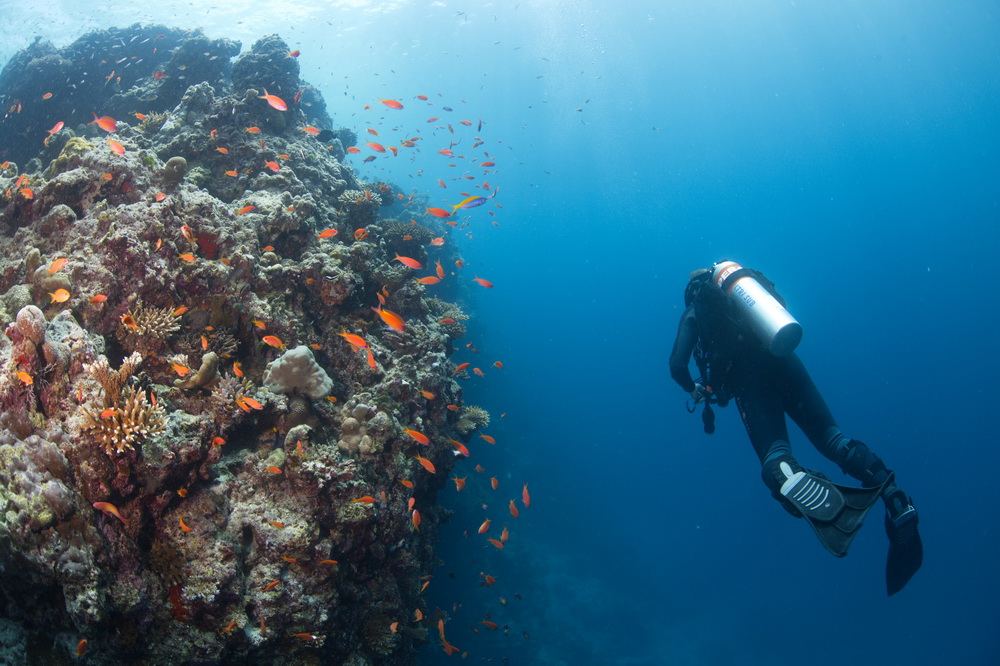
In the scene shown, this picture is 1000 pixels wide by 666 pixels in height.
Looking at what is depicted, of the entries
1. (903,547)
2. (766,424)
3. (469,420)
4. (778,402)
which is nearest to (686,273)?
(469,420)

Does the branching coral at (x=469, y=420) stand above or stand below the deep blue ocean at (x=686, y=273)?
below

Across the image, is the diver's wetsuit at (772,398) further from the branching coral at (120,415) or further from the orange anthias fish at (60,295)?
the orange anthias fish at (60,295)

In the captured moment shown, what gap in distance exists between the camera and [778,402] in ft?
20.4

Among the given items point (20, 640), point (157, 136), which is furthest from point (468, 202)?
point (157, 136)

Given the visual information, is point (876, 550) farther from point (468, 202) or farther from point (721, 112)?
point (721, 112)

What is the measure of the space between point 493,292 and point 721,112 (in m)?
118

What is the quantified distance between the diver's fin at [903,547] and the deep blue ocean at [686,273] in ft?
21.6

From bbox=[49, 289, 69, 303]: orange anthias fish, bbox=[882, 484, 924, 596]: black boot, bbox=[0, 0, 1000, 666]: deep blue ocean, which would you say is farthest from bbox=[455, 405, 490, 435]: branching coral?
bbox=[882, 484, 924, 596]: black boot

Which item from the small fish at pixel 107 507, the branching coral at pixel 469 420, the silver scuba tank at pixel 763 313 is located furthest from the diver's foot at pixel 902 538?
the small fish at pixel 107 507

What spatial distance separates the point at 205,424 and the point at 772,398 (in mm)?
7308

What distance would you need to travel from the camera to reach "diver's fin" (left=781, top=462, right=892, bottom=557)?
470cm

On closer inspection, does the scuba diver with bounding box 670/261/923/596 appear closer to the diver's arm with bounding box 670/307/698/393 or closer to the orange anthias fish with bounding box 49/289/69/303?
the diver's arm with bounding box 670/307/698/393

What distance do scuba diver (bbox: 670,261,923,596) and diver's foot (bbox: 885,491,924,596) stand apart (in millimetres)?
11

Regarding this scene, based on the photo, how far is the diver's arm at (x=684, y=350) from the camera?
261 inches
